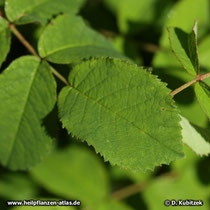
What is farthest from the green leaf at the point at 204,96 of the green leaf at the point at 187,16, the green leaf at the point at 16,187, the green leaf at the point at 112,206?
the green leaf at the point at 16,187

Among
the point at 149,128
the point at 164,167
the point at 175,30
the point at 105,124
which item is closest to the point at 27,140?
the point at 105,124

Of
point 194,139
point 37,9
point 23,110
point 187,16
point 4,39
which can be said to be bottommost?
point 194,139

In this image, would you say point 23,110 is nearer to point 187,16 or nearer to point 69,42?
point 69,42

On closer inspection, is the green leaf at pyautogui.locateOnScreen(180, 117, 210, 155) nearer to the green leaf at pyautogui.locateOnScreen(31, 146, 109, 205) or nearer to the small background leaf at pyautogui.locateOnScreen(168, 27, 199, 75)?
the small background leaf at pyautogui.locateOnScreen(168, 27, 199, 75)

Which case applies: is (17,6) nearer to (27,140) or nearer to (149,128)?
(27,140)

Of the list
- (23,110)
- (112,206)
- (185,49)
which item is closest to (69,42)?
(23,110)
